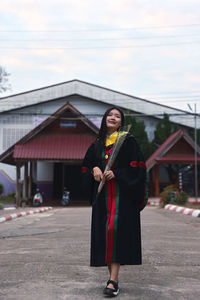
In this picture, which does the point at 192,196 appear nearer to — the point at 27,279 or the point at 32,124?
the point at 32,124

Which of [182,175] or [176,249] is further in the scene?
[182,175]

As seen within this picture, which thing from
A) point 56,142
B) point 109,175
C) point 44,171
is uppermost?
point 56,142

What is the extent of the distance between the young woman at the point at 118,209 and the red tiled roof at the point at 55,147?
66.2ft

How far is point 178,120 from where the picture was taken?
37406mm

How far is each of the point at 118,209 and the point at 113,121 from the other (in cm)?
93

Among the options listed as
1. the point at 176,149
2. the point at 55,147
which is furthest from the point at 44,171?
the point at 176,149

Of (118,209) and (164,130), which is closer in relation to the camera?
(118,209)

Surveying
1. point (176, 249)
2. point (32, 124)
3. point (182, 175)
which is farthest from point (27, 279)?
point (32, 124)

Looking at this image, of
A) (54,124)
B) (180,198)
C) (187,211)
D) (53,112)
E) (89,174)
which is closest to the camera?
(89,174)

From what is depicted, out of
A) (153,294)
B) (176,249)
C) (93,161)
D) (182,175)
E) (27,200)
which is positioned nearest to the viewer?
(153,294)

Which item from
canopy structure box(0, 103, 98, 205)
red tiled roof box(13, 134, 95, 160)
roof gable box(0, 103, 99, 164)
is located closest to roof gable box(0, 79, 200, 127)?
canopy structure box(0, 103, 98, 205)

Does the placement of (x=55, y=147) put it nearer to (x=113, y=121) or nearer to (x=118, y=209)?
(x=113, y=121)

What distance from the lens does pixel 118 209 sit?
4.38m

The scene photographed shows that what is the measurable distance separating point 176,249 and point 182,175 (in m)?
26.6
